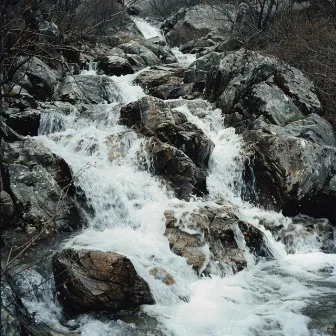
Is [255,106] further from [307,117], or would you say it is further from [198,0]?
[198,0]

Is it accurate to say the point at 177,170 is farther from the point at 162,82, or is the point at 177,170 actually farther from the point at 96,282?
the point at 162,82

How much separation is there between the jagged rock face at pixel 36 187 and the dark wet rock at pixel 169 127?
104 inches

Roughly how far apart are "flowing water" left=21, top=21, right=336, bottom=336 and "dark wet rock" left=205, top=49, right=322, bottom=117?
0.71 meters

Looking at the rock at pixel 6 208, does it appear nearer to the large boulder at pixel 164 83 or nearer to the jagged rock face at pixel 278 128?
the jagged rock face at pixel 278 128

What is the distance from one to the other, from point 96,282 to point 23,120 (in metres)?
6.03

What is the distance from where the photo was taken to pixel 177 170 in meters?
9.07

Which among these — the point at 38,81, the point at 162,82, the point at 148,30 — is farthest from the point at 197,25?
the point at 38,81

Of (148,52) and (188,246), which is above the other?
(148,52)

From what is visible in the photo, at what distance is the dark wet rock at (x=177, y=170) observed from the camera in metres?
8.88

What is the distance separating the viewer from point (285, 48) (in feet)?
47.5

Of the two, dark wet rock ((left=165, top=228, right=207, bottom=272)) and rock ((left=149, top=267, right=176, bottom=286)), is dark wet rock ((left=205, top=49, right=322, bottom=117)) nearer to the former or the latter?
dark wet rock ((left=165, top=228, right=207, bottom=272))

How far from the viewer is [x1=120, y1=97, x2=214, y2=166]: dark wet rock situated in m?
9.73

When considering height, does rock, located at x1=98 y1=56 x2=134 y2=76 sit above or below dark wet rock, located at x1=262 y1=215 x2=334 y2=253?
above

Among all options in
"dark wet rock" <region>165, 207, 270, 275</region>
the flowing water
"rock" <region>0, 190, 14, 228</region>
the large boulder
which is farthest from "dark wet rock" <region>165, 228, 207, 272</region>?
the large boulder
